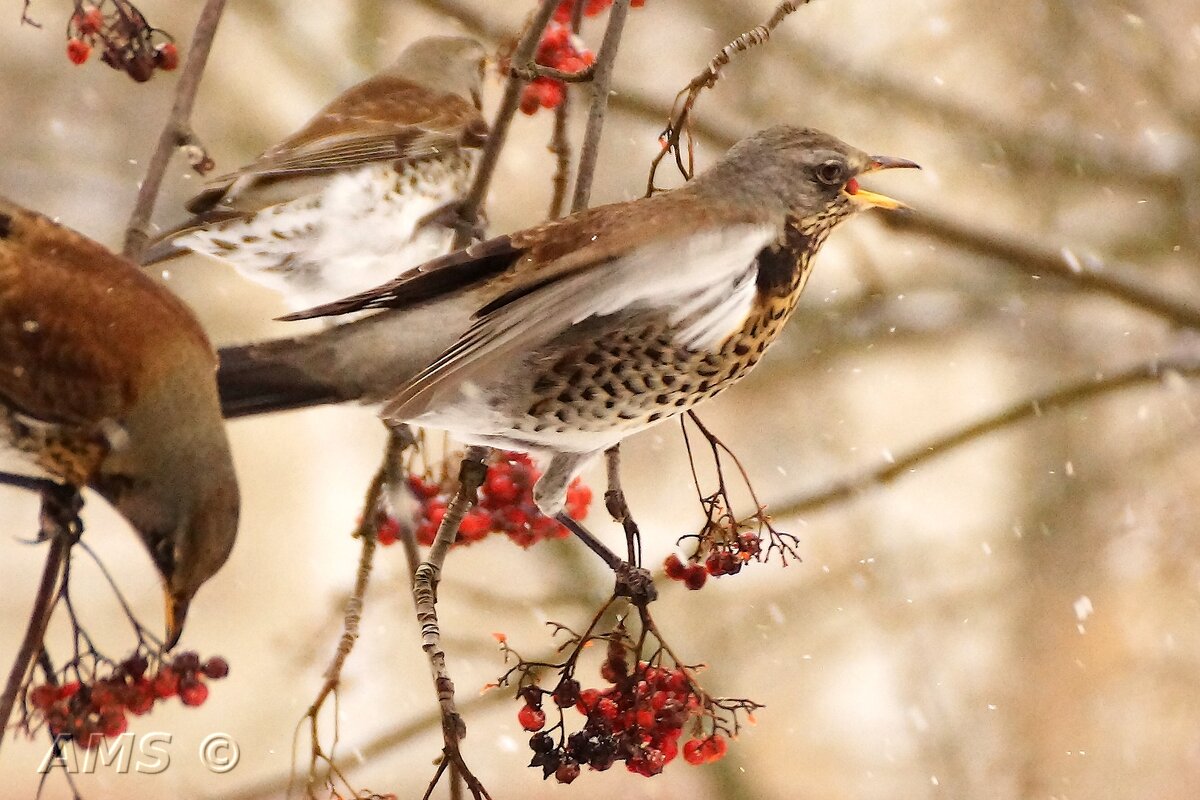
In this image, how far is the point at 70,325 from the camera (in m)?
1.15

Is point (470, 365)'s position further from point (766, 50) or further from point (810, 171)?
point (766, 50)

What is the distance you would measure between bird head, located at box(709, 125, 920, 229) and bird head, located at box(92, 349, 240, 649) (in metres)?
0.71

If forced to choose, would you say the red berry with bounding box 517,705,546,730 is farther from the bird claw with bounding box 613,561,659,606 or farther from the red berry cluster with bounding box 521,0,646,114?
the red berry cluster with bounding box 521,0,646,114

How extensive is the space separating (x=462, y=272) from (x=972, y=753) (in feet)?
9.70

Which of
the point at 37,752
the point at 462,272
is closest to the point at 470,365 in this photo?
the point at 462,272

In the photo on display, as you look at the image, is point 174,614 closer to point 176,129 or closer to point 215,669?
point 215,669

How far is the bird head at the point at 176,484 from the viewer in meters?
1.15

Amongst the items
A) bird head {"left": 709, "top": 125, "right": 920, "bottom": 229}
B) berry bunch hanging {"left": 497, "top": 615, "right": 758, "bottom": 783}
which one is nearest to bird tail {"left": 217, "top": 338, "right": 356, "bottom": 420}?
berry bunch hanging {"left": 497, "top": 615, "right": 758, "bottom": 783}

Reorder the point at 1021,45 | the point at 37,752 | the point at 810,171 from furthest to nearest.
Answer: the point at 1021,45 → the point at 37,752 → the point at 810,171

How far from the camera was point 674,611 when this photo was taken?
394 centimetres

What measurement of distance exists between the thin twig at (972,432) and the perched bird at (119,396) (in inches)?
60.2

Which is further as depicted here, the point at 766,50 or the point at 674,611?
the point at 674,611

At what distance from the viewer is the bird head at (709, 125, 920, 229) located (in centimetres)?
152

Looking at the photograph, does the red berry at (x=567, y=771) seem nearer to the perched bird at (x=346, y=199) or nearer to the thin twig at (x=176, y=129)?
the thin twig at (x=176, y=129)
